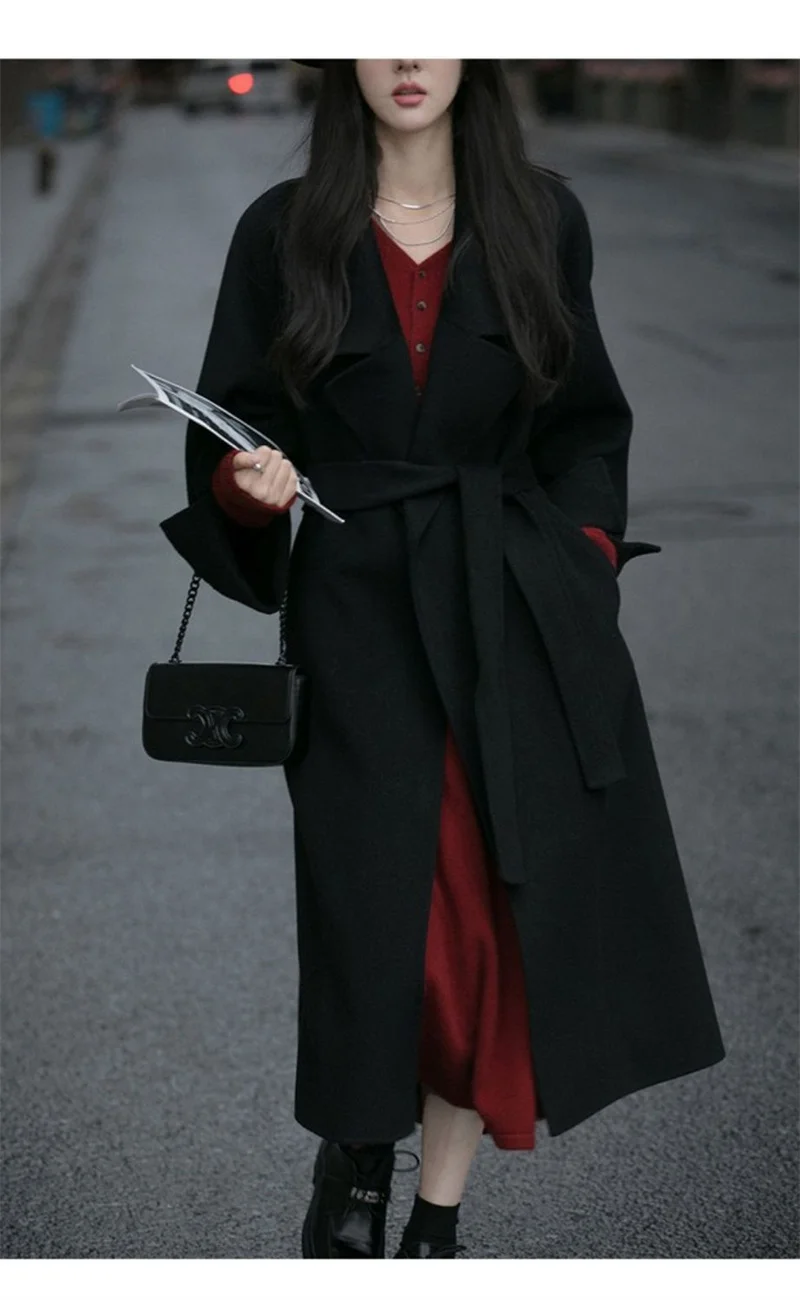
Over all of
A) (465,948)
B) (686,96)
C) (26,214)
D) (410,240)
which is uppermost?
(410,240)

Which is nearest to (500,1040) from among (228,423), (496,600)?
(496,600)

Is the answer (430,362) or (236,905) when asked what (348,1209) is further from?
(236,905)

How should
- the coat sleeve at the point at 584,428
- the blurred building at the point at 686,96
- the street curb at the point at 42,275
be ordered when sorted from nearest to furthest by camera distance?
the coat sleeve at the point at 584,428 < the street curb at the point at 42,275 < the blurred building at the point at 686,96

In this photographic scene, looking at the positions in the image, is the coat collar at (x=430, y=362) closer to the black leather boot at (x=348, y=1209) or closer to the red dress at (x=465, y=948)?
the red dress at (x=465, y=948)

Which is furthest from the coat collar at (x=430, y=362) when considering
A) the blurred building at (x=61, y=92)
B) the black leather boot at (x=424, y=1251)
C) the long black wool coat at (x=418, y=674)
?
the blurred building at (x=61, y=92)

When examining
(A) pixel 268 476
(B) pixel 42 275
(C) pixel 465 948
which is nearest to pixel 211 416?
(A) pixel 268 476

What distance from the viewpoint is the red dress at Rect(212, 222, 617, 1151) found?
2.91 m

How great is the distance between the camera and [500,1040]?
116 inches

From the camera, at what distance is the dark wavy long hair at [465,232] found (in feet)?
9.39

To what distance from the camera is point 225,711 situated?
2979mm

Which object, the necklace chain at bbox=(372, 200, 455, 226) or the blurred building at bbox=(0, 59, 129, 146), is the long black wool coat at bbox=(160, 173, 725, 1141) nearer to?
the necklace chain at bbox=(372, 200, 455, 226)

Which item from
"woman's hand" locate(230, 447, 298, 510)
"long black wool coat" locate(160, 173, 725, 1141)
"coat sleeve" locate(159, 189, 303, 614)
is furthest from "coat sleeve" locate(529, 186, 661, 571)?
"woman's hand" locate(230, 447, 298, 510)

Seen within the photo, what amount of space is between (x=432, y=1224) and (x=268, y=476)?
1.15 meters

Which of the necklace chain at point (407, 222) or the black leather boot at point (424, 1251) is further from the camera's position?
the black leather boot at point (424, 1251)
